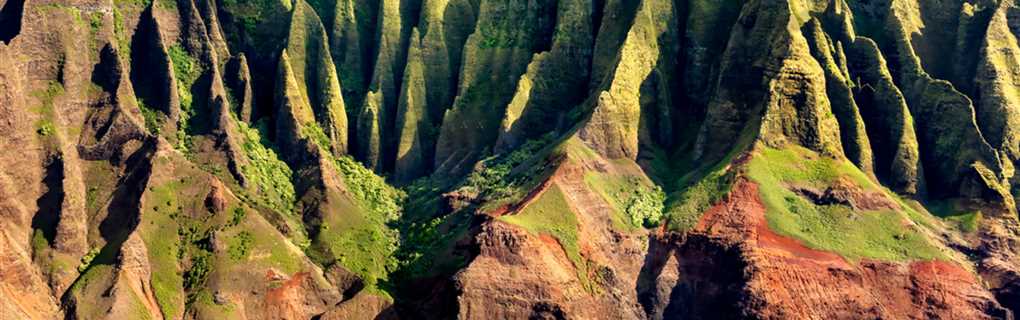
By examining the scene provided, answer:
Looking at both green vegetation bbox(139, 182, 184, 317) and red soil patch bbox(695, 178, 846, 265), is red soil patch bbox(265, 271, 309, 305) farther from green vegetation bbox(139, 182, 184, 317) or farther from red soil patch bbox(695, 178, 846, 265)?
red soil patch bbox(695, 178, 846, 265)

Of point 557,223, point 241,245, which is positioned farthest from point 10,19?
point 557,223

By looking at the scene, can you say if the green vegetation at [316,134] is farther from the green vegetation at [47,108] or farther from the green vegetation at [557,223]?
the green vegetation at [557,223]

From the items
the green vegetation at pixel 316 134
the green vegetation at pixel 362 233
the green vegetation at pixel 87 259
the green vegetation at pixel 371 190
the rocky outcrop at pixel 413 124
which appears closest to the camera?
the green vegetation at pixel 87 259

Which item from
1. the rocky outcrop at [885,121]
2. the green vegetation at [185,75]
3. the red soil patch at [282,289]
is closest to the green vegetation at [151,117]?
the green vegetation at [185,75]

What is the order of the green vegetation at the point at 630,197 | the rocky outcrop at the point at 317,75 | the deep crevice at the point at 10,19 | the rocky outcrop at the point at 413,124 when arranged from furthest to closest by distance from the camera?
the rocky outcrop at the point at 413,124, the rocky outcrop at the point at 317,75, the deep crevice at the point at 10,19, the green vegetation at the point at 630,197

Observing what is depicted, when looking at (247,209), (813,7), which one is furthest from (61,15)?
(813,7)

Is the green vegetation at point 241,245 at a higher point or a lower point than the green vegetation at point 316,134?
lower
